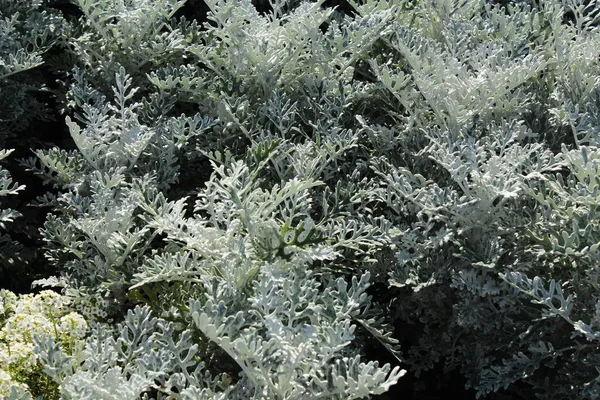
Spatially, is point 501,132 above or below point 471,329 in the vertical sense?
above

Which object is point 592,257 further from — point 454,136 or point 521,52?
point 521,52

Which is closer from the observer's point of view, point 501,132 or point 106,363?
point 106,363

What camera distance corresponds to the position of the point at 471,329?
2729mm

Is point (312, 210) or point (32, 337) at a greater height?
point (32, 337)

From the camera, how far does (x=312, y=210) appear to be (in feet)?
9.31

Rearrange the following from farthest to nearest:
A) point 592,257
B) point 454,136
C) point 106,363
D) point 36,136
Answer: point 36,136 < point 454,136 < point 592,257 < point 106,363

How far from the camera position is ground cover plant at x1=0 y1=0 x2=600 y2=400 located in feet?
7.36

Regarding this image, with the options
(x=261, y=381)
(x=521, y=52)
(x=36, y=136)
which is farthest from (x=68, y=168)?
(x=521, y=52)

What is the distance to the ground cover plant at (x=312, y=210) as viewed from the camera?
2242mm

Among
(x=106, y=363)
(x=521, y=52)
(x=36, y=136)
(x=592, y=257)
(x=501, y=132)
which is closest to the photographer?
(x=106, y=363)

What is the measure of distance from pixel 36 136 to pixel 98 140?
0.94 metres

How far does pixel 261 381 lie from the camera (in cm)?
220

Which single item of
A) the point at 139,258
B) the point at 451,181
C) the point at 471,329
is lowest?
the point at 471,329

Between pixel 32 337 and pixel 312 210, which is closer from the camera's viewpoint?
pixel 32 337
